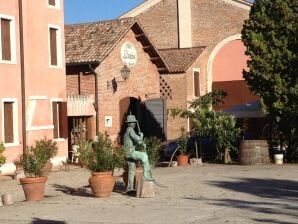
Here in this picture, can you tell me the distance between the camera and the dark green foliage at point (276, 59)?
23.6m

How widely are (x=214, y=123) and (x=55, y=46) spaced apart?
7.11 m

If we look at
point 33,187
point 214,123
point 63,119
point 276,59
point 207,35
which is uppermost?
point 207,35

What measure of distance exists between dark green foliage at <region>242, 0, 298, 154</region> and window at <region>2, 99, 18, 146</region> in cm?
851

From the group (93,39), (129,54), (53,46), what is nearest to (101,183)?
(53,46)

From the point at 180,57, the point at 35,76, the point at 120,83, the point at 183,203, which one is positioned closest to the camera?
the point at 183,203

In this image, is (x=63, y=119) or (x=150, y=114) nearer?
(x=63, y=119)

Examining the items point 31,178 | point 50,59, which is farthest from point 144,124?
point 31,178

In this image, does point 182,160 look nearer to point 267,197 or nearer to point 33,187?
point 33,187

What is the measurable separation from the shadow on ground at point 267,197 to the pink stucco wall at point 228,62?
24794 mm

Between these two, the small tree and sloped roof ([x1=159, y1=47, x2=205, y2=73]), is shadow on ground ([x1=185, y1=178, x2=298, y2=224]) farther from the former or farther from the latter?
sloped roof ([x1=159, y1=47, x2=205, y2=73])

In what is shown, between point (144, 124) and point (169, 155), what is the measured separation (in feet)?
17.0

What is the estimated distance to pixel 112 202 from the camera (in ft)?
47.8

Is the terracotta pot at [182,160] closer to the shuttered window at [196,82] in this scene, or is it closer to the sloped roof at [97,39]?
the sloped roof at [97,39]

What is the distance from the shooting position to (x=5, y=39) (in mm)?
24281
